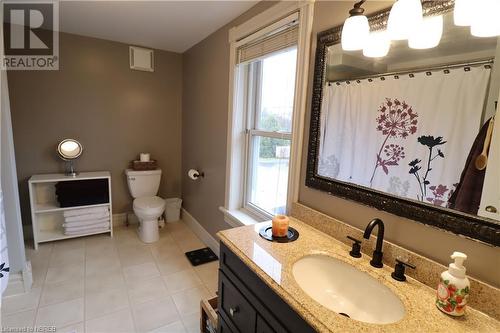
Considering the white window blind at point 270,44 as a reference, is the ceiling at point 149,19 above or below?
above

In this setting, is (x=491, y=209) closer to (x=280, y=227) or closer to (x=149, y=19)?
(x=280, y=227)

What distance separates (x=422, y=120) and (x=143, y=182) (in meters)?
2.83

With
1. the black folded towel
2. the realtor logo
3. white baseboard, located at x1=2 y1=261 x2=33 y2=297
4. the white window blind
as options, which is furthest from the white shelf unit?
the black folded towel

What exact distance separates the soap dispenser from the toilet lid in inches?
98.5

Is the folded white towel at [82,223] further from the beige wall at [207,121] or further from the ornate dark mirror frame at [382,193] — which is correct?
the ornate dark mirror frame at [382,193]

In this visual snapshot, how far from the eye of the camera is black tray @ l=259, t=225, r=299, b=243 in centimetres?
124

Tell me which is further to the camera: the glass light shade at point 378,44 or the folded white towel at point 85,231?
the folded white towel at point 85,231

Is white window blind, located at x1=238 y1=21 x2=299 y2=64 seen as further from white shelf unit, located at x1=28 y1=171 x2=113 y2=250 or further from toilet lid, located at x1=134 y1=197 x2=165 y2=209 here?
white shelf unit, located at x1=28 y1=171 x2=113 y2=250

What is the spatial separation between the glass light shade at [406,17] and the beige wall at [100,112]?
2804 millimetres

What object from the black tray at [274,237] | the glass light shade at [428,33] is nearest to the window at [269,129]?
the black tray at [274,237]

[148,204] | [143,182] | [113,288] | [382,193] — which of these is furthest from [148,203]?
[382,193]

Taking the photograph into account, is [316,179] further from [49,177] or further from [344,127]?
[49,177]

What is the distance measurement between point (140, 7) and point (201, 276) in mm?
2266

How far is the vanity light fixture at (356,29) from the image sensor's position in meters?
1.01
